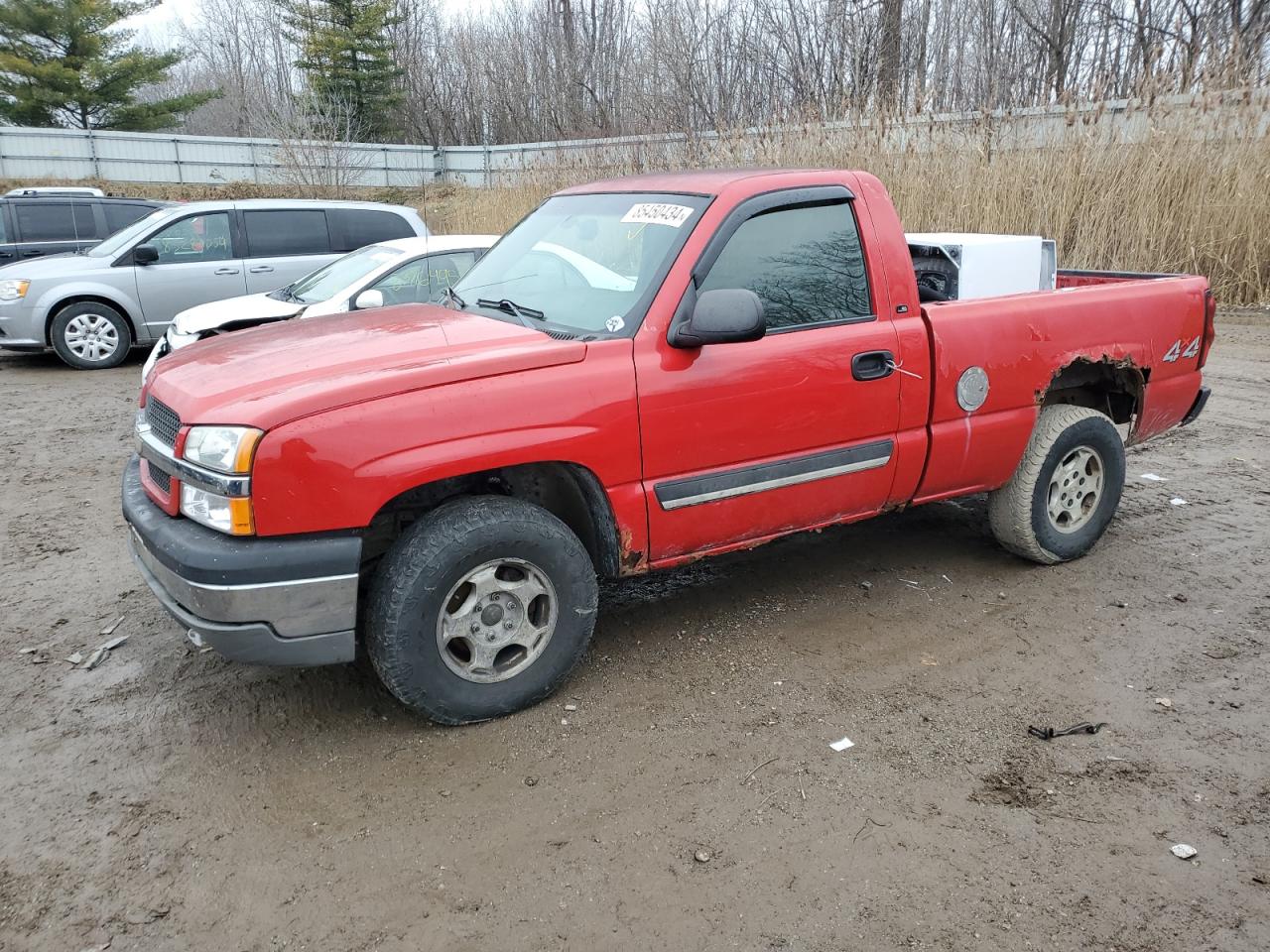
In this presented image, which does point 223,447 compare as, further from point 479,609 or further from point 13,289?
point 13,289

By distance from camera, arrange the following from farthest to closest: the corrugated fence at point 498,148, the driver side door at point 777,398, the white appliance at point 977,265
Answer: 1. the corrugated fence at point 498,148
2. the white appliance at point 977,265
3. the driver side door at point 777,398

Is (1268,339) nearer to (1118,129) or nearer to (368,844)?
(1118,129)

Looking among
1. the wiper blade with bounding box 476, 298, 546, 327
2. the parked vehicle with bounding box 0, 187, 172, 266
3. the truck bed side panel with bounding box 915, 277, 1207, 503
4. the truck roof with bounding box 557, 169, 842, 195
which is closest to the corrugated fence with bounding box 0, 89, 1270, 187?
the parked vehicle with bounding box 0, 187, 172, 266

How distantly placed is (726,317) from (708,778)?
1600mm

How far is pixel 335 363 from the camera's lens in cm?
335

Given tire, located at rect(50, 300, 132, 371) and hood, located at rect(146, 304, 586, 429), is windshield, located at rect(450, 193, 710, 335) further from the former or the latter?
tire, located at rect(50, 300, 132, 371)

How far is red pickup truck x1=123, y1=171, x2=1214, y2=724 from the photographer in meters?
3.06

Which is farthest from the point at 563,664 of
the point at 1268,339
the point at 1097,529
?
the point at 1268,339

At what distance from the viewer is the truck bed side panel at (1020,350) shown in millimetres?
4207

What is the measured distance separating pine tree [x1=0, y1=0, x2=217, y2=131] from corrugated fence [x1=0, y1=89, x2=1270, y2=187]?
4500mm

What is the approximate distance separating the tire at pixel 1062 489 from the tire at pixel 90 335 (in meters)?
9.67

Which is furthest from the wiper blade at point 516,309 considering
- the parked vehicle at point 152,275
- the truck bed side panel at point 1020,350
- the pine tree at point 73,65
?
the pine tree at point 73,65

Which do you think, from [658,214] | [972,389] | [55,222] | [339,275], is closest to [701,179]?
[658,214]

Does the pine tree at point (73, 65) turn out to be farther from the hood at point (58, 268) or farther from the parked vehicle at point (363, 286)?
the parked vehicle at point (363, 286)
